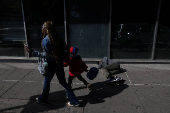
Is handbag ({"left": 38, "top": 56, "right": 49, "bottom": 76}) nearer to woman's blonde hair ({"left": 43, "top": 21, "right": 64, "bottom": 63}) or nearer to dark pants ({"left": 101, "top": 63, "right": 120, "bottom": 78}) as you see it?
woman's blonde hair ({"left": 43, "top": 21, "right": 64, "bottom": 63})

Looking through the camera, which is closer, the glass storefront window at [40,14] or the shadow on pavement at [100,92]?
the shadow on pavement at [100,92]

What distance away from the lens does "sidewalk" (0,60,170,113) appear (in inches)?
124

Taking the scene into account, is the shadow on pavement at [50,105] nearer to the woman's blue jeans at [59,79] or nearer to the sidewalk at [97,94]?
the sidewalk at [97,94]

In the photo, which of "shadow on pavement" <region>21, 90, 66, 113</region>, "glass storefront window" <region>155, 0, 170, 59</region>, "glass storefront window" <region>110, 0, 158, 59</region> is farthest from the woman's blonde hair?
"glass storefront window" <region>155, 0, 170, 59</region>

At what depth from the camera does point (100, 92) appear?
384cm

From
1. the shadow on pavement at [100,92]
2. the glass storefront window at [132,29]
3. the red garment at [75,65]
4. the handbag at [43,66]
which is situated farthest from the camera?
the glass storefront window at [132,29]

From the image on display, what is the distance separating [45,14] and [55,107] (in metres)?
4.04

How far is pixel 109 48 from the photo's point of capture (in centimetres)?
609

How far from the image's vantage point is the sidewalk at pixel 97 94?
3143 millimetres

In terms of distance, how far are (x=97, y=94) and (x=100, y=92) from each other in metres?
0.14

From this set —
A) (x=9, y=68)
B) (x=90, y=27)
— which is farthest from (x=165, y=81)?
(x=9, y=68)

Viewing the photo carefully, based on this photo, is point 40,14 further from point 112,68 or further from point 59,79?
point 59,79

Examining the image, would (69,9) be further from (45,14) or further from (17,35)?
(17,35)

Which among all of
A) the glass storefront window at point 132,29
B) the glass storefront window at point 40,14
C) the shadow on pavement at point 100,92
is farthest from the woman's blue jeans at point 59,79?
the glass storefront window at point 132,29
